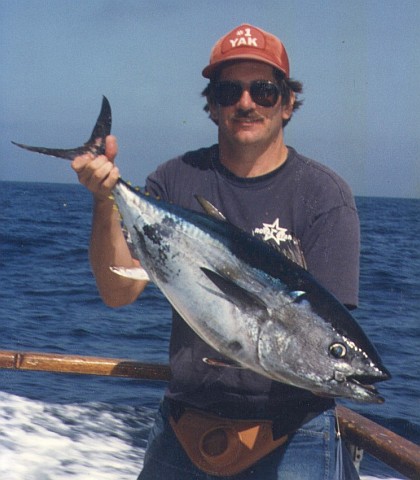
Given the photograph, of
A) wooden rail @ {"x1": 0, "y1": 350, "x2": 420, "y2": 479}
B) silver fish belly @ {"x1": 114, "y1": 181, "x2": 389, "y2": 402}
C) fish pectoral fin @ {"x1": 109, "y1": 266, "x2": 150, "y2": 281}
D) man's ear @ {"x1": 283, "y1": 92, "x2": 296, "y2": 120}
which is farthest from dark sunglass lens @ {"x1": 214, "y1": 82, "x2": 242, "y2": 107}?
wooden rail @ {"x1": 0, "y1": 350, "x2": 420, "y2": 479}

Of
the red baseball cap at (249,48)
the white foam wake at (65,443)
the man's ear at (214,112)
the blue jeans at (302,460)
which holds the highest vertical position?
the red baseball cap at (249,48)

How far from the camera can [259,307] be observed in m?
2.04

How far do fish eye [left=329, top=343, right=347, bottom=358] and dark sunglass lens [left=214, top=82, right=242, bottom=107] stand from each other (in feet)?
3.31

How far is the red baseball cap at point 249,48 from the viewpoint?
104 inches

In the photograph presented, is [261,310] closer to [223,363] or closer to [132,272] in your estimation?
[223,363]

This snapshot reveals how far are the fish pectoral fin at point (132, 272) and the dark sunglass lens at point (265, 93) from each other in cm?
73

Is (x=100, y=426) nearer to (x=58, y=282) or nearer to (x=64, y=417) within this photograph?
(x=64, y=417)

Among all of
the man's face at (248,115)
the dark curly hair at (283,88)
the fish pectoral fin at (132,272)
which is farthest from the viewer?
the dark curly hair at (283,88)

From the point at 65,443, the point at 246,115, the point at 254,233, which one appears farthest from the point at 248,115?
the point at 65,443

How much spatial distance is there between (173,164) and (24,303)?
10672 mm

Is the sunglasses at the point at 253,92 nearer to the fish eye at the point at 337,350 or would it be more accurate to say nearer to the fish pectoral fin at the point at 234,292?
the fish pectoral fin at the point at 234,292

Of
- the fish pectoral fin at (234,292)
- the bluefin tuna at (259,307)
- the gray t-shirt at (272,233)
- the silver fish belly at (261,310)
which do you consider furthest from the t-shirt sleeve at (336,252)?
the fish pectoral fin at (234,292)

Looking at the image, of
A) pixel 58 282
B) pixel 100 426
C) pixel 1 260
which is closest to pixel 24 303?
pixel 58 282

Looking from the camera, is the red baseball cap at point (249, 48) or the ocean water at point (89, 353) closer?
the red baseball cap at point (249, 48)
